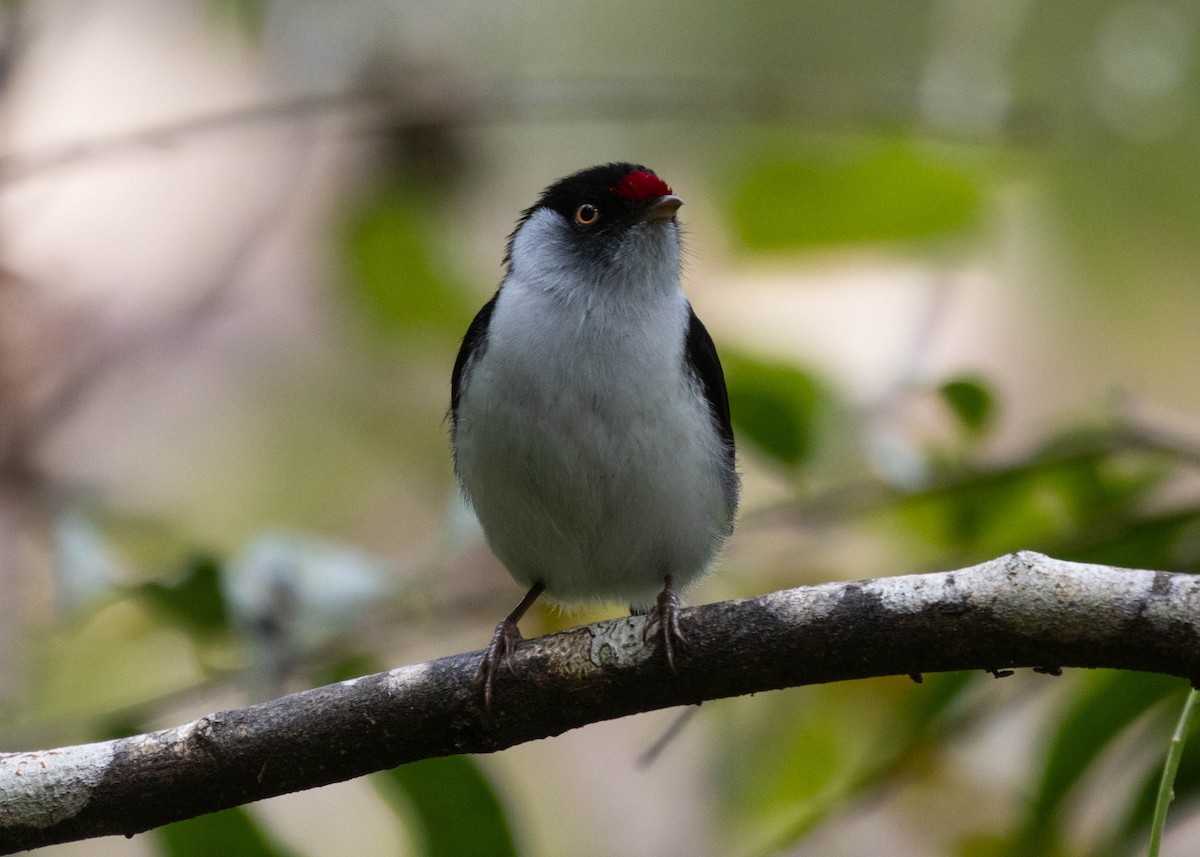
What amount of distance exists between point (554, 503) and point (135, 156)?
4.82 meters

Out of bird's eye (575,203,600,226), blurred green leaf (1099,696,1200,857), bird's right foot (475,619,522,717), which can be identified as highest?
bird's eye (575,203,600,226)

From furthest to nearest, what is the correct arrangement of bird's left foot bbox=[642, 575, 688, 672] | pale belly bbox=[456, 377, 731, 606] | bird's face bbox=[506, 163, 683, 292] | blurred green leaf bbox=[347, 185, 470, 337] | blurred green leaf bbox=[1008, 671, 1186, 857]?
blurred green leaf bbox=[347, 185, 470, 337]
bird's face bbox=[506, 163, 683, 292]
pale belly bbox=[456, 377, 731, 606]
blurred green leaf bbox=[1008, 671, 1186, 857]
bird's left foot bbox=[642, 575, 688, 672]

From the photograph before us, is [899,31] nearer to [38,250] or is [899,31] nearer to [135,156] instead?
[135,156]

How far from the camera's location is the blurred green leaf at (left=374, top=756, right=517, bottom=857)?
10.6 feet

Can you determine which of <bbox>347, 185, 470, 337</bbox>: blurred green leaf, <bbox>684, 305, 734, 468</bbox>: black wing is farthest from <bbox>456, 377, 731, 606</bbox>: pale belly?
<bbox>347, 185, 470, 337</bbox>: blurred green leaf

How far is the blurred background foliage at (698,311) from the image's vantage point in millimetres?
3654

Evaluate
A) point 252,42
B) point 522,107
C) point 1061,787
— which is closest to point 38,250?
point 252,42

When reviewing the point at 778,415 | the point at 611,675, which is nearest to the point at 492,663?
the point at 611,675

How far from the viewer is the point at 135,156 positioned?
23.6ft

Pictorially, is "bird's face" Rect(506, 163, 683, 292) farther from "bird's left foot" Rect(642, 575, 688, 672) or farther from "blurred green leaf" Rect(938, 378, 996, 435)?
"bird's left foot" Rect(642, 575, 688, 672)

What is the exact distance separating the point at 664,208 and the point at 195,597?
1748mm

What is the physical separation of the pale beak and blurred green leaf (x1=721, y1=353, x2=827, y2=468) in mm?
563

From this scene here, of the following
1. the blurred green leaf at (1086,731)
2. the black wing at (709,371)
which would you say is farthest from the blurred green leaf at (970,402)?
the blurred green leaf at (1086,731)

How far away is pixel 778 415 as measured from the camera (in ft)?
12.6
